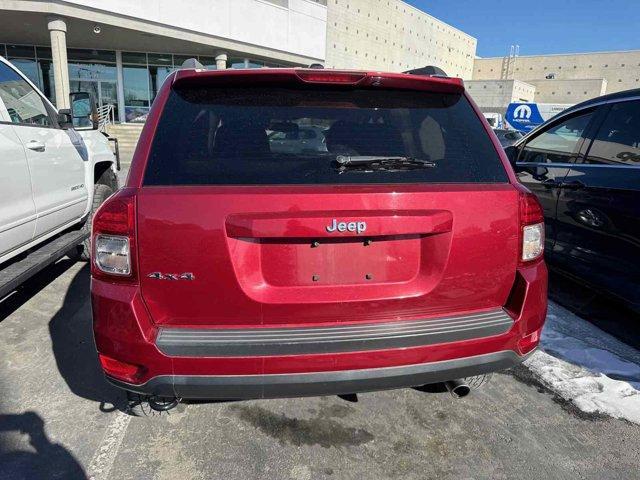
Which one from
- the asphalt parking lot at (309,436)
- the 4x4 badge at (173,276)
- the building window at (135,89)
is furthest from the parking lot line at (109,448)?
the building window at (135,89)

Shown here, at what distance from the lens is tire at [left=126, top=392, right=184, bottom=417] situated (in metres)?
2.07

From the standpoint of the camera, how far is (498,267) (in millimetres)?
2023

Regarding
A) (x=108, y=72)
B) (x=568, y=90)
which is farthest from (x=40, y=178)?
(x=568, y=90)

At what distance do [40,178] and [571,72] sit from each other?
91939 millimetres

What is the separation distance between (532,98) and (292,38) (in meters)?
56.0

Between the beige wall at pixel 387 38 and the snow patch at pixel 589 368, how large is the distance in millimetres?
38833

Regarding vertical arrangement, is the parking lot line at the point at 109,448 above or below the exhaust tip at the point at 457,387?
below

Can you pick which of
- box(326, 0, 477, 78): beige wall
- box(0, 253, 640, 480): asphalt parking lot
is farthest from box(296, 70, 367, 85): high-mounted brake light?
box(326, 0, 477, 78): beige wall

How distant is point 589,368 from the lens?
3150 mm

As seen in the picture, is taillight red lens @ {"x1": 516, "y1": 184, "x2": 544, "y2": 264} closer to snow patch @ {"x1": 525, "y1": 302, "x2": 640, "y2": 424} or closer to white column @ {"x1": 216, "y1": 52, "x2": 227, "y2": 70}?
snow patch @ {"x1": 525, "y1": 302, "x2": 640, "y2": 424}

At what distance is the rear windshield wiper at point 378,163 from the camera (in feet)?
6.37

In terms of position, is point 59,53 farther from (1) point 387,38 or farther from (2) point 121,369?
(1) point 387,38

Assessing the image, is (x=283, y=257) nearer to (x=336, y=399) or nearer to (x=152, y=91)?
(x=336, y=399)

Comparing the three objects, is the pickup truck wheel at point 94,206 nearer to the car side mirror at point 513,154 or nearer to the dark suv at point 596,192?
the car side mirror at point 513,154
